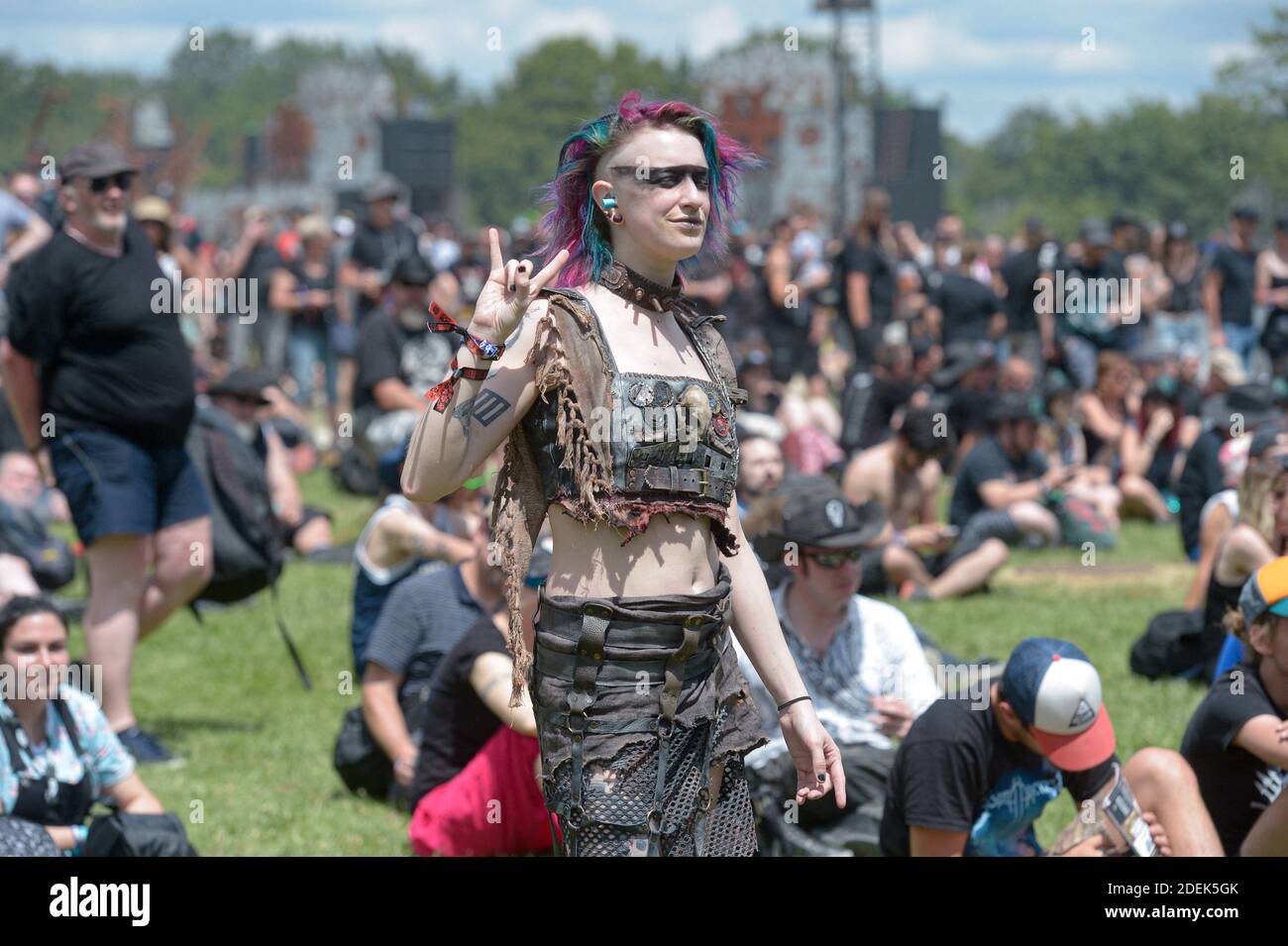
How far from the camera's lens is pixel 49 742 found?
16.5 feet

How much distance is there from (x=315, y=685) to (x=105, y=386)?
2.22 metres

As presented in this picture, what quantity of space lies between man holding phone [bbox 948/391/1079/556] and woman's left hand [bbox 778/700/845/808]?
723 cm

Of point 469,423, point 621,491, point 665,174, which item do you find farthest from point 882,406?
point 469,423

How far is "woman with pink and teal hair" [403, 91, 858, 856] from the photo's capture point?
2992 mm

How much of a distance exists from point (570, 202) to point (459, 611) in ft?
9.57

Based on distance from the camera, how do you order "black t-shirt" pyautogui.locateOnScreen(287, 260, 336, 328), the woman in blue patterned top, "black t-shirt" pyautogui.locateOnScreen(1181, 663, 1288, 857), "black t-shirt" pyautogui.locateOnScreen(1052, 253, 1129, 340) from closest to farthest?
"black t-shirt" pyautogui.locateOnScreen(1181, 663, 1288, 857) → the woman in blue patterned top → "black t-shirt" pyautogui.locateOnScreen(1052, 253, 1129, 340) → "black t-shirt" pyautogui.locateOnScreen(287, 260, 336, 328)

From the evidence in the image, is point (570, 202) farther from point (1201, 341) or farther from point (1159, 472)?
point (1201, 341)

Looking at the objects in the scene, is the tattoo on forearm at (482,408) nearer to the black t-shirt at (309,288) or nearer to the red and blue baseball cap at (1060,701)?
the red and blue baseball cap at (1060,701)

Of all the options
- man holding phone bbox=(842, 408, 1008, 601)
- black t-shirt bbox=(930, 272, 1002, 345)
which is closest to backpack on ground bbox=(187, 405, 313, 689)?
man holding phone bbox=(842, 408, 1008, 601)

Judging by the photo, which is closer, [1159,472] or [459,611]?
[459,611]

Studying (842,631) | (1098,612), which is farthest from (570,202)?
(1098,612)

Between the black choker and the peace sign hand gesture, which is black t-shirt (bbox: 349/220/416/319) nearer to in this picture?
the black choker

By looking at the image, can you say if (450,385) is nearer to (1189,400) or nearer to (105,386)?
(105,386)

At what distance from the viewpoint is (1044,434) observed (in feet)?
41.1
